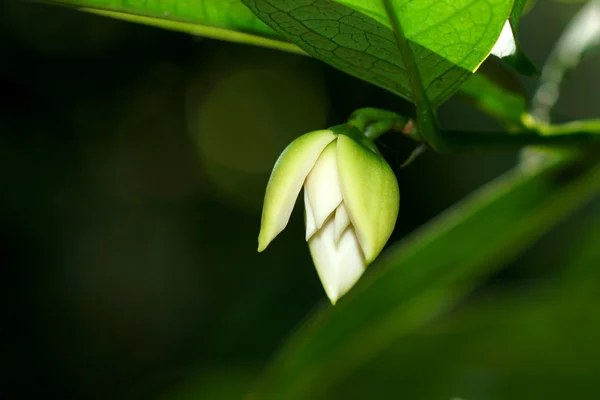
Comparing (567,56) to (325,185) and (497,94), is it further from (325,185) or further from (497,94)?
(325,185)

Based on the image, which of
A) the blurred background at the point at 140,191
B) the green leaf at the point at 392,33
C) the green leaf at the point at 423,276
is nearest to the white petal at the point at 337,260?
the green leaf at the point at 392,33

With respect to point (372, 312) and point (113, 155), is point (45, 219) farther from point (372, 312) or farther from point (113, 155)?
point (372, 312)

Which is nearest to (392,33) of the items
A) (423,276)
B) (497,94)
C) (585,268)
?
(497,94)

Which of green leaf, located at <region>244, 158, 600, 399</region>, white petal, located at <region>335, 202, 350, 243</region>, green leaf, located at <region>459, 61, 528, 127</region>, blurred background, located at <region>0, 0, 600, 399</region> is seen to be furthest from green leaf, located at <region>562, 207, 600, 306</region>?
blurred background, located at <region>0, 0, 600, 399</region>

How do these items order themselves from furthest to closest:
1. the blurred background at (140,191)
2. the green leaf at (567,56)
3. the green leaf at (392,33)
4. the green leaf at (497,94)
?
the blurred background at (140,191)
the green leaf at (567,56)
the green leaf at (497,94)
the green leaf at (392,33)

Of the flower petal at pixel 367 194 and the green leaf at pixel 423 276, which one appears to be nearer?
the flower petal at pixel 367 194

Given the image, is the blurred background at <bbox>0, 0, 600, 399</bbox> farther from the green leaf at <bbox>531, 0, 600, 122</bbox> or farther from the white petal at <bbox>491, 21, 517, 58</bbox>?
the white petal at <bbox>491, 21, 517, 58</bbox>

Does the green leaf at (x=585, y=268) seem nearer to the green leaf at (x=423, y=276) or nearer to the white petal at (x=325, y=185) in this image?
the green leaf at (x=423, y=276)
